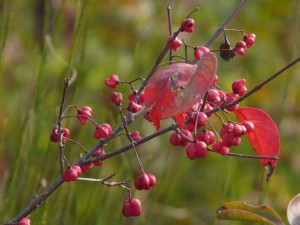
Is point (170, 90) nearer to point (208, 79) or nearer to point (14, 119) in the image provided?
point (208, 79)

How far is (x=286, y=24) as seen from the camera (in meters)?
2.85

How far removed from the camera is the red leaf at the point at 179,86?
0.90 metres

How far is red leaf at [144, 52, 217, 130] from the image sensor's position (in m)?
0.90

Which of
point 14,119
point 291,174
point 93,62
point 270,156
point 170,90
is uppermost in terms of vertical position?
point 170,90

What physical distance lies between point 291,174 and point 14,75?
1075 millimetres

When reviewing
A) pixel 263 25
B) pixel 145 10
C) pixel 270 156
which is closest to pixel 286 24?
pixel 263 25

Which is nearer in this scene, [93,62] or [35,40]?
[93,62]

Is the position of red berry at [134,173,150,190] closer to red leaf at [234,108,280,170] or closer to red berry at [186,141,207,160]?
red berry at [186,141,207,160]

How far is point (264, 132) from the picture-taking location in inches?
42.6

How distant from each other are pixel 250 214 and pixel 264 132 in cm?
12

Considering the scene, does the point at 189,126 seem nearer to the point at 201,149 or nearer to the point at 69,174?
the point at 201,149

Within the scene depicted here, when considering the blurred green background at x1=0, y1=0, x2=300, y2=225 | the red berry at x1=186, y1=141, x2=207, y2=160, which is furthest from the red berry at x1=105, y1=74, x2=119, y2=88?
the blurred green background at x1=0, y1=0, x2=300, y2=225

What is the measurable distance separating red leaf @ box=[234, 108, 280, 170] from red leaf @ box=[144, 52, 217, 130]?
0.15 meters

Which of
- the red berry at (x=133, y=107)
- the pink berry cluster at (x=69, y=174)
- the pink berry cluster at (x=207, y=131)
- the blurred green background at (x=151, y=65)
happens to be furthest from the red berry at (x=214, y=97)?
the blurred green background at (x=151, y=65)
